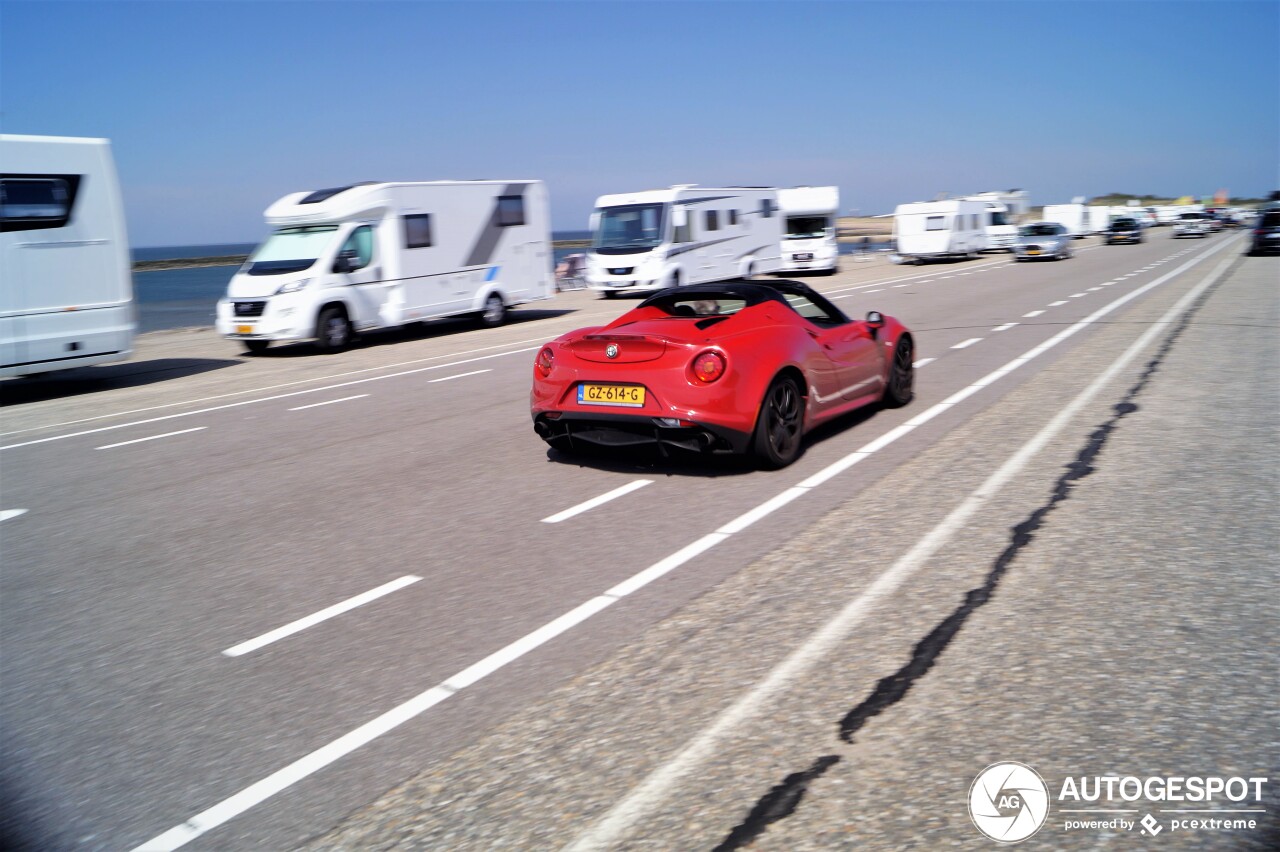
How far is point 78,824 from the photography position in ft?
10.3

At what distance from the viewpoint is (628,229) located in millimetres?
27812

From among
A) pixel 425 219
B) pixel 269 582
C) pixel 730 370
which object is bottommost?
pixel 269 582

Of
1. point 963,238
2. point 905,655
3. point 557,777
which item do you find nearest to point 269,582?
point 557,777

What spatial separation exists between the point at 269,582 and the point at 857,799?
11.5ft

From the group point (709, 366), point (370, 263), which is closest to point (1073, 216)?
point (370, 263)

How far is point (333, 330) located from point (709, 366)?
495 inches

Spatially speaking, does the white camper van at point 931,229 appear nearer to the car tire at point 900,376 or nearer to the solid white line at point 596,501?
the car tire at point 900,376

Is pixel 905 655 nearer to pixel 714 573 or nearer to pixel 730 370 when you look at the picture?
pixel 714 573

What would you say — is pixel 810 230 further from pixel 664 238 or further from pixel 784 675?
pixel 784 675

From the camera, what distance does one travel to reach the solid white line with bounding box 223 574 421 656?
14.9ft

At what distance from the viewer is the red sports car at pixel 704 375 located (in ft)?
22.5

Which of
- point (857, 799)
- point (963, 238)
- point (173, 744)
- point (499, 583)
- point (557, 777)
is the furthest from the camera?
point (963, 238)

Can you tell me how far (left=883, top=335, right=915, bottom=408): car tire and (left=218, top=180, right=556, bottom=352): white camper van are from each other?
1113 cm

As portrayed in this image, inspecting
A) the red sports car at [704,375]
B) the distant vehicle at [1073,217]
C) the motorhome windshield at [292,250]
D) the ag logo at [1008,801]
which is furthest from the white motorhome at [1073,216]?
the ag logo at [1008,801]
